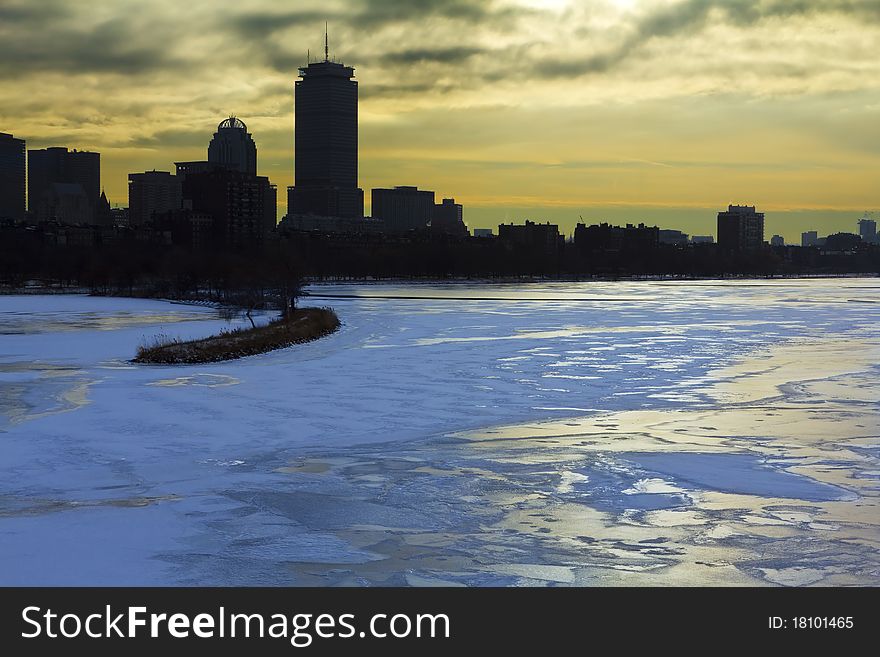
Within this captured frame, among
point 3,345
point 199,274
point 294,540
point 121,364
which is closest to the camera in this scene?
point 294,540

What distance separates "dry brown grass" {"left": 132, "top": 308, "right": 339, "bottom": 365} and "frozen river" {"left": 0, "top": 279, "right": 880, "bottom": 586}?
1.72m

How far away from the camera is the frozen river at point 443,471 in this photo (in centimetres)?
1045

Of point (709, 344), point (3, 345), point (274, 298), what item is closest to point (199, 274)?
point (274, 298)

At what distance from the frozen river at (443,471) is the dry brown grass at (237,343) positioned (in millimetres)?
1719

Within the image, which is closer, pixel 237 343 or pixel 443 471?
pixel 443 471

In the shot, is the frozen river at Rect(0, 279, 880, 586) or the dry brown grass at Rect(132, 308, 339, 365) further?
the dry brown grass at Rect(132, 308, 339, 365)

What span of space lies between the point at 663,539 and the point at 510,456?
5260 mm

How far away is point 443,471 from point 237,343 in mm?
24342

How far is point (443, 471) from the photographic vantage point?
1520cm

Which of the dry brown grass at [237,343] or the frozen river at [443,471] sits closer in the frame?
the frozen river at [443,471]

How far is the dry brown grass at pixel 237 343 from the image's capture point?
111ft

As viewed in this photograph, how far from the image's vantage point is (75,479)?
14.6 m

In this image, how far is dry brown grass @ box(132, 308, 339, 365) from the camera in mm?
33844
